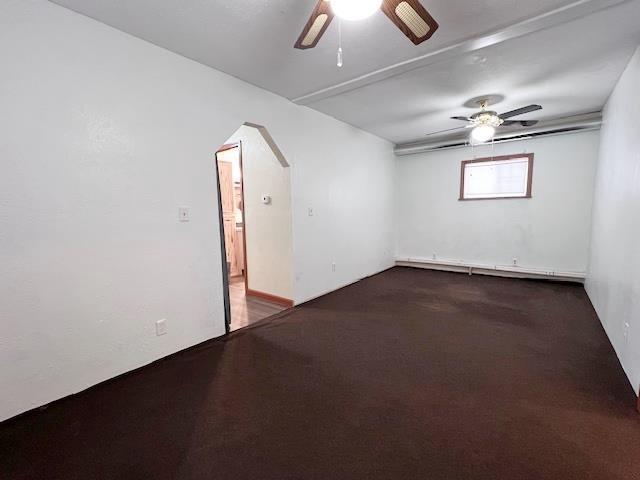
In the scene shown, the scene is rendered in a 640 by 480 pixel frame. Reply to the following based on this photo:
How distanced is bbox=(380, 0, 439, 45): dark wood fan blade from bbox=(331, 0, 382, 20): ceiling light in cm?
17

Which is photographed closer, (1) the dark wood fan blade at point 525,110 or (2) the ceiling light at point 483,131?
(1) the dark wood fan blade at point 525,110

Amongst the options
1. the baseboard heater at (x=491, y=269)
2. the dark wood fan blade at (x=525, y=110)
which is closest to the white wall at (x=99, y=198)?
the dark wood fan blade at (x=525, y=110)

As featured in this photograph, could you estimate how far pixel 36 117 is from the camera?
67.2 inches

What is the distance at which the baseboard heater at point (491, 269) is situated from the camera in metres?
4.43

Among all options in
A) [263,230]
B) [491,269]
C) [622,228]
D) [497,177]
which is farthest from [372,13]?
[491,269]

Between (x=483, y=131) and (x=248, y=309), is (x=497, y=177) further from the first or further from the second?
(x=248, y=309)

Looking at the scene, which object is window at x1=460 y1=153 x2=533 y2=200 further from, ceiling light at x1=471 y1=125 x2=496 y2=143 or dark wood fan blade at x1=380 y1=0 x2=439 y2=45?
dark wood fan blade at x1=380 y1=0 x2=439 y2=45

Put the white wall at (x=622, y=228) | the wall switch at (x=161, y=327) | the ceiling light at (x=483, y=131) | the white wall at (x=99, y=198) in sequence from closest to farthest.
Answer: the white wall at (x=99, y=198)
the white wall at (x=622, y=228)
the wall switch at (x=161, y=327)
the ceiling light at (x=483, y=131)

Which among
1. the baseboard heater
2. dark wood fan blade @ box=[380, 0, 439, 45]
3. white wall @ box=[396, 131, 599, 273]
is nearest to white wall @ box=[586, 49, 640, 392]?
white wall @ box=[396, 131, 599, 273]

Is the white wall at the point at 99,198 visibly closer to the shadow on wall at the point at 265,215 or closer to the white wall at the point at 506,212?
the shadow on wall at the point at 265,215

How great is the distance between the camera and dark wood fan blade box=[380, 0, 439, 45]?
4.23 ft

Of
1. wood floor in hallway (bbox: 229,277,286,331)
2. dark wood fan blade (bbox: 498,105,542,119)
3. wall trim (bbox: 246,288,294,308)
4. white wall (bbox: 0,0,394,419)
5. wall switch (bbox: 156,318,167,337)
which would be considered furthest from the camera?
wall trim (bbox: 246,288,294,308)

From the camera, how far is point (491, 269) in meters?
5.05

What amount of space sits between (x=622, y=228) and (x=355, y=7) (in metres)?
2.75
